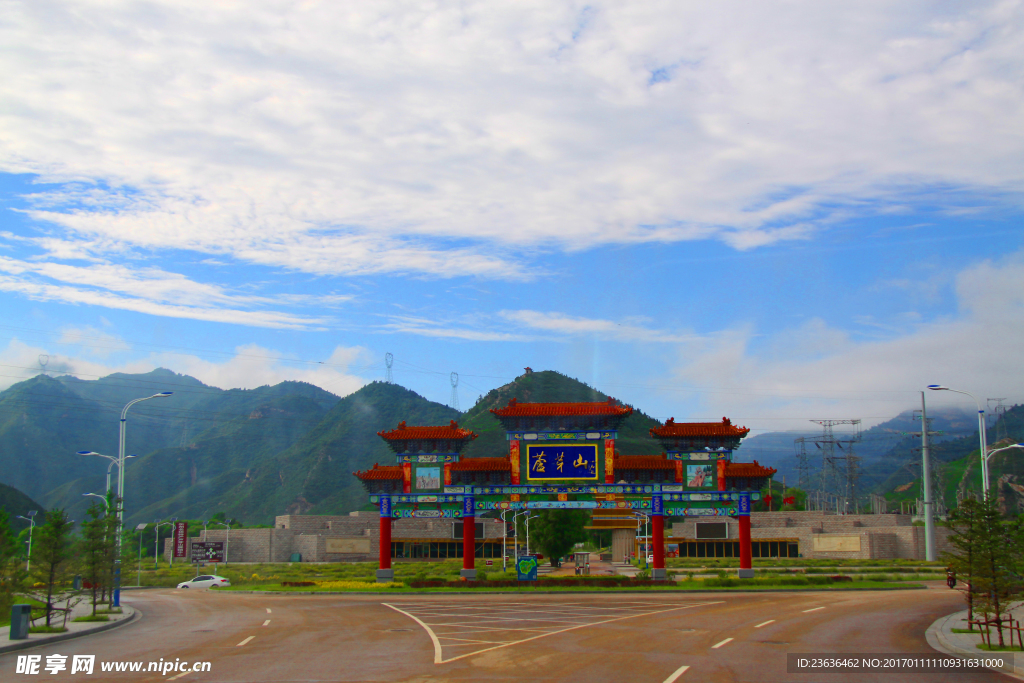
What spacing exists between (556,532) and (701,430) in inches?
818

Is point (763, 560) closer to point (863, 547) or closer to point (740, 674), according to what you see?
point (863, 547)

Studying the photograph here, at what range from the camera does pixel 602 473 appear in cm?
5259

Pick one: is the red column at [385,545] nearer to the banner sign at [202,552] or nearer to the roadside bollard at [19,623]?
the banner sign at [202,552]

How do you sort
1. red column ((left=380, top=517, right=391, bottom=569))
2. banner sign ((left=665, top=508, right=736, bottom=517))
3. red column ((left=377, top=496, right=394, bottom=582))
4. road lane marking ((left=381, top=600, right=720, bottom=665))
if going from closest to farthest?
road lane marking ((left=381, top=600, right=720, bottom=665))
banner sign ((left=665, top=508, right=736, bottom=517))
red column ((left=377, top=496, right=394, bottom=582))
red column ((left=380, top=517, right=391, bottom=569))

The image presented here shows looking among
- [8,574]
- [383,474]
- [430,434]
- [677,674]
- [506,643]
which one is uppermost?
[430,434]

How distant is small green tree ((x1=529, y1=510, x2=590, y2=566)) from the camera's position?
6844 centimetres

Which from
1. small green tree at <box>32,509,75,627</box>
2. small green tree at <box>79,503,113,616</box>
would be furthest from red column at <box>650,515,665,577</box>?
small green tree at <box>32,509,75,627</box>

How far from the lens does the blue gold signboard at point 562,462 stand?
173 ft

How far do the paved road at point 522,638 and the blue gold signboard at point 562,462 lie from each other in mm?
12152

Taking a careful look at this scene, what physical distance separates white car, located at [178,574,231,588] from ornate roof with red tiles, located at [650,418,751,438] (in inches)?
1450

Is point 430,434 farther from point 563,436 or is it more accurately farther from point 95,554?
point 95,554

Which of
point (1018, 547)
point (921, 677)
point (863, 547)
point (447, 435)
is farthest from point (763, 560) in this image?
point (921, 677)

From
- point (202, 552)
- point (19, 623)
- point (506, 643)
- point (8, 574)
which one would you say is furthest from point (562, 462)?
point (202, 552)

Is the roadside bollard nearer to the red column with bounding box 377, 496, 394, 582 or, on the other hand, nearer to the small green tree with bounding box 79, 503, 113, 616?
the small green tree with bounding box 79, 503, 113, 616
